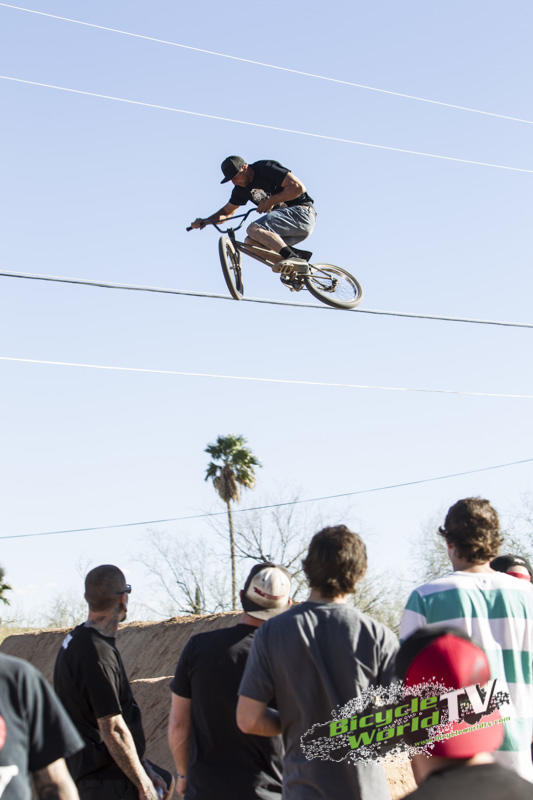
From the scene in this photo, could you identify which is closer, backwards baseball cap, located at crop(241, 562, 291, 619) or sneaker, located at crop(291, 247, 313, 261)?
backwards baseball cap, located at crop(241, 562, 291, 619)

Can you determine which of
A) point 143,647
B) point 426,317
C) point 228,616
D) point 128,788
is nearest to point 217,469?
point 143,647

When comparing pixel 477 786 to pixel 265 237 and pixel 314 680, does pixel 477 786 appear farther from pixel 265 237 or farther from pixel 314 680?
pixel 265 237

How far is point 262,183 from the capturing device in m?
10.0

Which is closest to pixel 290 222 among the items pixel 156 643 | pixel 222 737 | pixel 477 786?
pixel 222 737

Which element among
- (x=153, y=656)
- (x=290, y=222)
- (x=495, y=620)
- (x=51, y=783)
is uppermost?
(x=290, y=222)

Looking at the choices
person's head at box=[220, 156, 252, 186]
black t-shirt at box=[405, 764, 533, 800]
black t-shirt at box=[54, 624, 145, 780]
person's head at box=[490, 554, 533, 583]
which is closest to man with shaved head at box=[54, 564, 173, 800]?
black t-shirt at box=[54, 624, 145, 780]

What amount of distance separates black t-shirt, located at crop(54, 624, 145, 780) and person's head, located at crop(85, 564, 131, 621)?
0.11 m

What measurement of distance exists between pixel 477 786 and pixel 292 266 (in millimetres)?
9055

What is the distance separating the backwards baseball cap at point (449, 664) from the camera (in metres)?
2.06

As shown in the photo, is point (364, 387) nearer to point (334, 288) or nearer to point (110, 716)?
point (334, 288)

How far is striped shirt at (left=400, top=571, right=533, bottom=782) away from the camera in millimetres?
3527

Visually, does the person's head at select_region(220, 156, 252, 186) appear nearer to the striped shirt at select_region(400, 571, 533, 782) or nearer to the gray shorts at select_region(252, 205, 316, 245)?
the gray shorts at select_region(252, 205, 316, 245)

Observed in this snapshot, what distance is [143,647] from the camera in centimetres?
2034

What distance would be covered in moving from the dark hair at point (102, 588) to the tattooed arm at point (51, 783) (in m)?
1.67
